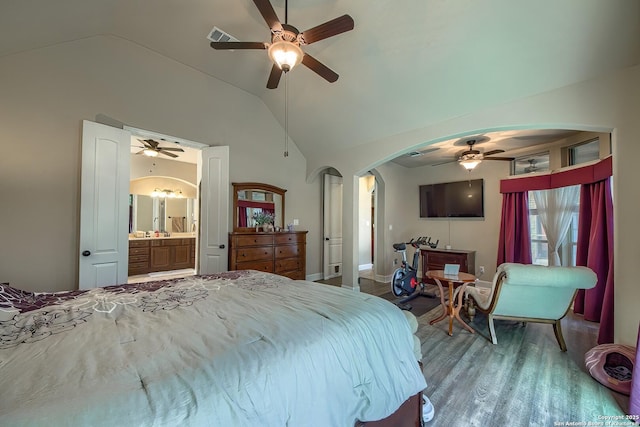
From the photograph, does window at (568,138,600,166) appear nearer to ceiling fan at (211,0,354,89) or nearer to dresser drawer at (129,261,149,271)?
ceiling fan at (211,0,354,89)

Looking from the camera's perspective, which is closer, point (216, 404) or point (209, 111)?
point (216, 404)

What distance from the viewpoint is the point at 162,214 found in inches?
249

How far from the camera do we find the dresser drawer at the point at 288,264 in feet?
14.6

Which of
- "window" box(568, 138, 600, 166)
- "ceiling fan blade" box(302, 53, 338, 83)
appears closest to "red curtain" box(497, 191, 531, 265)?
"window" box(568, 138, 600, 166)

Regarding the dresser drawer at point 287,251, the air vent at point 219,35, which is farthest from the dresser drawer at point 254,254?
the air vent at point 219,35

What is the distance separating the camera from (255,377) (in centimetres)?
86

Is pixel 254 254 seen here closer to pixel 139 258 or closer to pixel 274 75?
pixel 274 75

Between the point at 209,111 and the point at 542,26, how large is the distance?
421 centimetres

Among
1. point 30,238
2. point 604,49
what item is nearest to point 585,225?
point 604,49

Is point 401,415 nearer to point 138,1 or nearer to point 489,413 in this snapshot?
point 489,413

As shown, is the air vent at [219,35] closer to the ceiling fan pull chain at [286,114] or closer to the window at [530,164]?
the ceiling fan pull chain at [286,114]

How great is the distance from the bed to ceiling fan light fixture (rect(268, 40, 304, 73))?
1.96m

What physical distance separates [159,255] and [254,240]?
10.7 ft

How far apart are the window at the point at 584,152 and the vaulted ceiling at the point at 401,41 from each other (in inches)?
80.6
